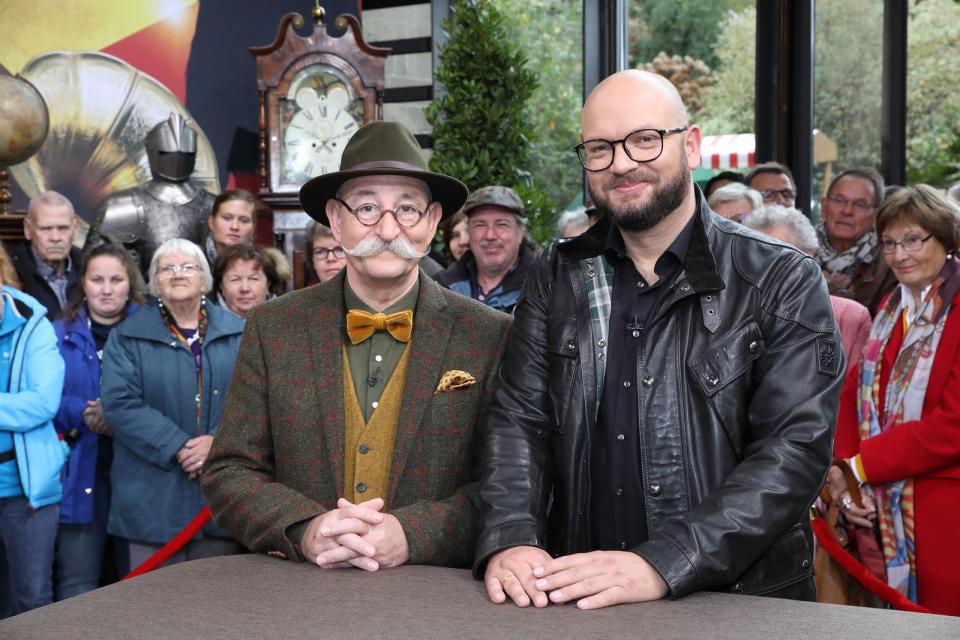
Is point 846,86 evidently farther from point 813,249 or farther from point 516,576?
point 516,576

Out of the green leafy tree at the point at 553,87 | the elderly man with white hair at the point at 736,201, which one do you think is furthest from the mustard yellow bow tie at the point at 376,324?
the green leafy tree at the point at 553,87

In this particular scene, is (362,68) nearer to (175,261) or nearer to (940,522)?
(175,261)

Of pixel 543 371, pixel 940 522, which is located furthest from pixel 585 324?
pixel 940 522

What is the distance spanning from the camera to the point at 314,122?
6.71 m

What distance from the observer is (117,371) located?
12.4ft

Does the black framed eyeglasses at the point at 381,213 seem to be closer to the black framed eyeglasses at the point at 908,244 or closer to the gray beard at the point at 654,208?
the gray beard at the point at 654,208

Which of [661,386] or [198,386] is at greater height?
[661,386]

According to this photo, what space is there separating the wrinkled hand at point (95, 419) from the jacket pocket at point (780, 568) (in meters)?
2.88

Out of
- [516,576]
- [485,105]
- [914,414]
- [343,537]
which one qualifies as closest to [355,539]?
[343,537]

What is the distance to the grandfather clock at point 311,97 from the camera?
6691 mm

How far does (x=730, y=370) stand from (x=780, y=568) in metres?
0.38

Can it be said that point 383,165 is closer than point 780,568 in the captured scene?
No

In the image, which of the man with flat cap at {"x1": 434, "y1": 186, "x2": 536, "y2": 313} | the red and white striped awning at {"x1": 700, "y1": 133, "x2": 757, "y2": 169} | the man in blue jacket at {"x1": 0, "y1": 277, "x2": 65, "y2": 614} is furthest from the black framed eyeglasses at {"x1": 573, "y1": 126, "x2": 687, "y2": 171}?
the red and white striped awning at {"x1": 700, "y1": 133, "x2": 757, "y2": 169}

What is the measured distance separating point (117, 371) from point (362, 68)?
11.5ft
